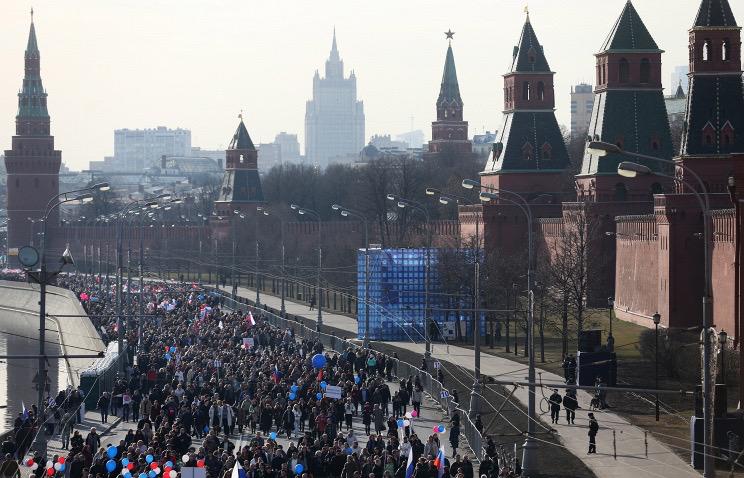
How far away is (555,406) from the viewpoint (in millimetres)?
37938

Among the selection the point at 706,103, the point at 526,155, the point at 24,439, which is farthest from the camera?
the point at 526,155

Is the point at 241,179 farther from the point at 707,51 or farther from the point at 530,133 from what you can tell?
the point at 707,51

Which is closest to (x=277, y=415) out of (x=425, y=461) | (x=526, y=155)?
(x=425, y=461)

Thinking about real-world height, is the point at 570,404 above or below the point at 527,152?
below

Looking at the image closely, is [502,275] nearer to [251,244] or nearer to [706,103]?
[706,103]

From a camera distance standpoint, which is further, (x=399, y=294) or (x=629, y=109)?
(x=629, y=109)

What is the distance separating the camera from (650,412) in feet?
130

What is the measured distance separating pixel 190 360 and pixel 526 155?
4129 cm

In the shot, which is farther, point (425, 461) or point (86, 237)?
point (86, 237)

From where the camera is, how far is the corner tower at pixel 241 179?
131m

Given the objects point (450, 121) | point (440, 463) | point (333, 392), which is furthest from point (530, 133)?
point (450, 121)

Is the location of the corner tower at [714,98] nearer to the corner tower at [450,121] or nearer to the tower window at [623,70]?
the tower window at [623,70]

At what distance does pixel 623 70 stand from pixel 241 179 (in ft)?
201

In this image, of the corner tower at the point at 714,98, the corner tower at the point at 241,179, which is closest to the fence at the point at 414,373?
the corner tower at the point at 714,98
